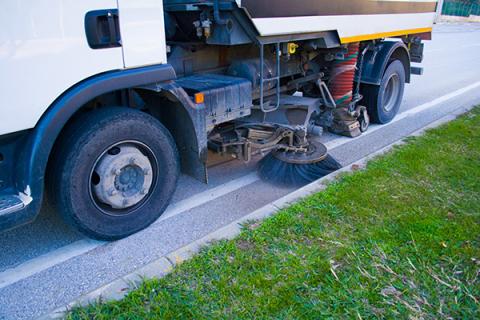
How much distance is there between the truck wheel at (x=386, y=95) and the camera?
605cm

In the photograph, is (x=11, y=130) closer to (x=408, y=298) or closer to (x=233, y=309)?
(x=233, y=309)

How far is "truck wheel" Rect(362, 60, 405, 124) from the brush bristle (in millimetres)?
1929

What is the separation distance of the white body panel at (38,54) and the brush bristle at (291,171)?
230cm

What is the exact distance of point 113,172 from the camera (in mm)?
3047

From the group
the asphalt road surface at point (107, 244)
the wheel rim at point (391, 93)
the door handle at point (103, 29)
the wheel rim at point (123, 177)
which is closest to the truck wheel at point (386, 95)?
the wheel rim at point (391, 93)

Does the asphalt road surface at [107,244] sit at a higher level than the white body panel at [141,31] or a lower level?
lower

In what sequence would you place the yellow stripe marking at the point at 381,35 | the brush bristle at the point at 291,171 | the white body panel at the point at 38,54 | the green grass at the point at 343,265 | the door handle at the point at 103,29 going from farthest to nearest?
the yellow stripe marking at the point at 381,35, the brush bristle at the point at 291,171, the door handle at the point at 103,29, the green grass at the point at 343,265, the white body panel at the point at 38,54

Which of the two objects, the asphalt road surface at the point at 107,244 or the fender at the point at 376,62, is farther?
the fender at the point at 376,62

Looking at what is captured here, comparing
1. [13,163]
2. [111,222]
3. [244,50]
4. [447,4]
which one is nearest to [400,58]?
[244,50]

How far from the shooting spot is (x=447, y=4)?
→ 137ft

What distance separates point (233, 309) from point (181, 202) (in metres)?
1.61

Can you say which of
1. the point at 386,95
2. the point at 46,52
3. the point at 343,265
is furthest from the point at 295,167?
the point at 386,95

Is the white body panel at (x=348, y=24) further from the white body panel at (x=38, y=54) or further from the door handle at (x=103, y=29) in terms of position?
the white body panel at (x=38, y=54)

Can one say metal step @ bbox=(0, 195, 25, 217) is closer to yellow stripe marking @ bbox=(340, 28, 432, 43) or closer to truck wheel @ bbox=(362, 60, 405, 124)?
yellow stripe marking @ bbox=(340, 28, 432, 43)
